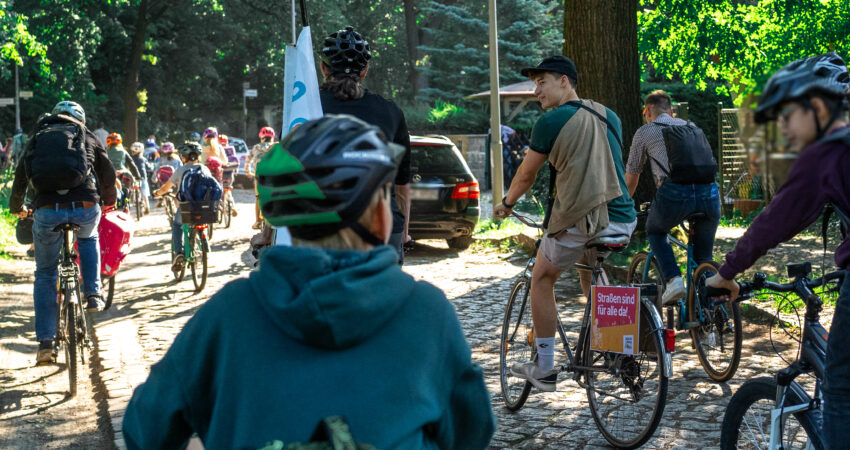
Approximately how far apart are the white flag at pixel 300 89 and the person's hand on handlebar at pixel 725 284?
2049mm

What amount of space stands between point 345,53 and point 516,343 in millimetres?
2131

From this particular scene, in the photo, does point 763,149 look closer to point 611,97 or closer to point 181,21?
point 611,97

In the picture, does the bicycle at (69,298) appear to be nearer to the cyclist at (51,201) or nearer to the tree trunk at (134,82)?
the cyclist at (51,201)

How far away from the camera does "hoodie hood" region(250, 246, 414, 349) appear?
5.69 ft

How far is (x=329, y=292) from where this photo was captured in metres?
1.74

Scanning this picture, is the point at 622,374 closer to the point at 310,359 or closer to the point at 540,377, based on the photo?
the point at 540,377

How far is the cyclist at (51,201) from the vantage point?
6770mm

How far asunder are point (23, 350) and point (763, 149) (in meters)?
7.43

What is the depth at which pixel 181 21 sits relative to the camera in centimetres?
4678

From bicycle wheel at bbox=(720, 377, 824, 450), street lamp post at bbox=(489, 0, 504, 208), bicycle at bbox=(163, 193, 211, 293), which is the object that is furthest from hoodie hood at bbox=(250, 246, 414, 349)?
street lamp post at bbox=(489, 0, 504, 208)

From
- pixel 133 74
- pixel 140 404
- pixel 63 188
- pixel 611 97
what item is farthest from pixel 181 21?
pixel 140 404

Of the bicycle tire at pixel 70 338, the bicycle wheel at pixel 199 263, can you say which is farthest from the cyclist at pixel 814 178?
the bicycle wheel at pixel 199 263

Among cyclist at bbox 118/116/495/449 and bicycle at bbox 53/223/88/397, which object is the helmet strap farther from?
bicycle at bbox 53/223/88/397

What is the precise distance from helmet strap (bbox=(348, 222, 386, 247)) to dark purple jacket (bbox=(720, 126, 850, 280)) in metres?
0.91
